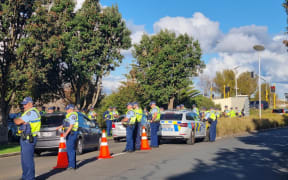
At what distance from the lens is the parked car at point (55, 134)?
13.8 m

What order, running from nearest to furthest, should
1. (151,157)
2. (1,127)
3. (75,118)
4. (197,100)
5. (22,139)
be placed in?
1. (22,139)
2. (75,118)
3. (151,157)
4. (1,127)
5. (197,100)

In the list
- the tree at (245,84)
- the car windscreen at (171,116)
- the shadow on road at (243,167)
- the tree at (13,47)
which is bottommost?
the shadow on road at (243,167)

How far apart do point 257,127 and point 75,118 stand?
24.6 metres

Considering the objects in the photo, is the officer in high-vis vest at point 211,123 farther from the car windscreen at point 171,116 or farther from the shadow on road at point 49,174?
the shadow on road at point 49,174

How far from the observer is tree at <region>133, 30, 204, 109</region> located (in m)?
33.6

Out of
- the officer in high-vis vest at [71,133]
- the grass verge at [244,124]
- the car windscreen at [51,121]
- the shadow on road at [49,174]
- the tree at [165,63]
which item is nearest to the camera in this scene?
the shadow on road at [49,174]

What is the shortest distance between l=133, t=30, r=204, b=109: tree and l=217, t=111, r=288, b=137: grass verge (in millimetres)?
6223

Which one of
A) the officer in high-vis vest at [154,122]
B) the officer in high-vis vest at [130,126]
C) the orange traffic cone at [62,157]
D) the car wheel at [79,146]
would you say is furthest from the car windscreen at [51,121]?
the officer in high-vis vest at [154,122]

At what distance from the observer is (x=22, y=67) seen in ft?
68.8

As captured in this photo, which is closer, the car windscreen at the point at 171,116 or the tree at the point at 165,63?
the car windscreen at the point at 171,116

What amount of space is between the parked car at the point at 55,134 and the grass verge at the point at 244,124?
11.6 metres

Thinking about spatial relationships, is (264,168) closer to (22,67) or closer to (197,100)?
(22,67)

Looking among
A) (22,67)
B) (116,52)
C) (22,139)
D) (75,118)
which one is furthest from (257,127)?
(22,139)

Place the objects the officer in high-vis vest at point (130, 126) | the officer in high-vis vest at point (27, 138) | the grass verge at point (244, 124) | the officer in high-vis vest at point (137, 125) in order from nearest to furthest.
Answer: the officer in high-vis vest at point (27, 138)
the officer in high-vis vest at point (130, 126)
the officer in high-vis vest at point (137, 125)
the grass verge at point (244, 124)
